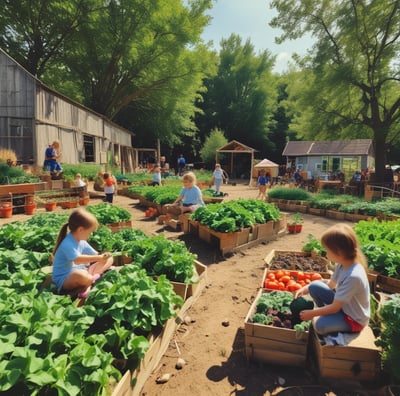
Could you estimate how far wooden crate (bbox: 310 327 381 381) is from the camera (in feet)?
8.70

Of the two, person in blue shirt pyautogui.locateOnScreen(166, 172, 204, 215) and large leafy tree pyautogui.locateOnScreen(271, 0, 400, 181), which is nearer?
person in blue shirt pyautogui.locateOnScreen(166, 172, 204, 215)

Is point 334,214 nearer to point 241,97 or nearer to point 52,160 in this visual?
point 52,160

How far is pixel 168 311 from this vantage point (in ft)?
9.78

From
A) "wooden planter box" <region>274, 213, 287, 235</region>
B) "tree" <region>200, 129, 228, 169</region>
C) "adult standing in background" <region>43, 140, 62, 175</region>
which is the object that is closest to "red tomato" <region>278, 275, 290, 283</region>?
"wooden planter box" <region>274, 213, 287, 235</region>

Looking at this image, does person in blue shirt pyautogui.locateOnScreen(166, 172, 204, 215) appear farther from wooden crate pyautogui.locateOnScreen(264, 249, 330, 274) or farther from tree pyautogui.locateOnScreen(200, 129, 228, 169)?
tree pyautogui.locateOnScreen(200, 129, 228, 169)

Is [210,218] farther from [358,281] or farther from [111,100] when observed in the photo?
[111,100]

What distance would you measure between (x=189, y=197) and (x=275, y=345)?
17.7 ft

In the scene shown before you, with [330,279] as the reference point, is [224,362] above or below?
below

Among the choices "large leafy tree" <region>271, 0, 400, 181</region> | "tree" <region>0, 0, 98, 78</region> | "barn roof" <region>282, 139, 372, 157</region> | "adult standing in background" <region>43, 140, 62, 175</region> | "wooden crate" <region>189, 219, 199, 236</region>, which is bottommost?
"wooden crate" <region>189, 219, 199, 236</region>

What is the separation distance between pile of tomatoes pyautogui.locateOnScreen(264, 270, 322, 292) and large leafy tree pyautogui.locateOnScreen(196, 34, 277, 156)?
37.5 m

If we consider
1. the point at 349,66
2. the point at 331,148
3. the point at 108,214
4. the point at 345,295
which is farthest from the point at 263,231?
the point at 331,148

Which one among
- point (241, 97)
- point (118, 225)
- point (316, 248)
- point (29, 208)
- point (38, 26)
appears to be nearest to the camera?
point (316, 248)

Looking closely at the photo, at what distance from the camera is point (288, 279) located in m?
4.24

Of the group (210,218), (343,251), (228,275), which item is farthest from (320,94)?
(343,251)
